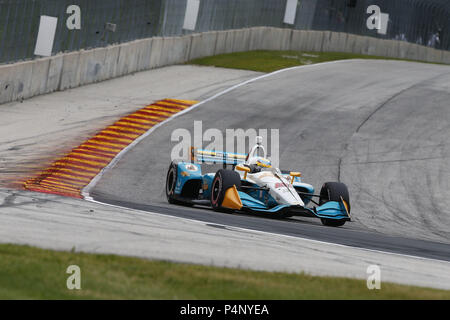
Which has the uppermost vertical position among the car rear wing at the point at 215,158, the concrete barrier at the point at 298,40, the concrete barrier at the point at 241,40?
the concrete barrier at the point at 298,40

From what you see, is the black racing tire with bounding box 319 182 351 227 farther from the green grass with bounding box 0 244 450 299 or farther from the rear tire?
the green grass with bounding box 0 244 450 299

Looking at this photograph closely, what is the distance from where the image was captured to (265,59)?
39.2 m

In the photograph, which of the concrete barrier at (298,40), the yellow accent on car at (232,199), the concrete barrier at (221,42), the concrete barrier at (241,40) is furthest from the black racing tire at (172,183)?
the concrete barrier at (298,40)

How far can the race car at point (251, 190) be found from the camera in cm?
1450

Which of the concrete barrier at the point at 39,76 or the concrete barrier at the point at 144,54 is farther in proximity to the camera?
the concrete barrier at the point at 144,54

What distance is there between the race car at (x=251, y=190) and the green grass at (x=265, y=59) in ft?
66.3

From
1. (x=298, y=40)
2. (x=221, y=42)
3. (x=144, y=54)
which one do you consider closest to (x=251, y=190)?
(x=144, y=54)

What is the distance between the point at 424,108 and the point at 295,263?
821 inches

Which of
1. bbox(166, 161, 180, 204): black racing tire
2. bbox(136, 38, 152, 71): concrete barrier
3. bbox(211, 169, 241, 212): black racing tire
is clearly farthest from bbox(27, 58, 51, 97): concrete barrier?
bbox(211, 169, 241, 212): black racing tire

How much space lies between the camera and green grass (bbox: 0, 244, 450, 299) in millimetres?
6898

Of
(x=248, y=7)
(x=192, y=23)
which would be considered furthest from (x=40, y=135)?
(x=248, y=7)

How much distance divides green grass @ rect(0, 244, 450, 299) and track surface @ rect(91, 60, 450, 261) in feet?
12.7

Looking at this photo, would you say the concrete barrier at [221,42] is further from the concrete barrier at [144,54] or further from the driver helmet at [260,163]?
the driver helmet at [260,163]

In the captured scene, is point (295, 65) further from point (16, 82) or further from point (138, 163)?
point (138, 163)
